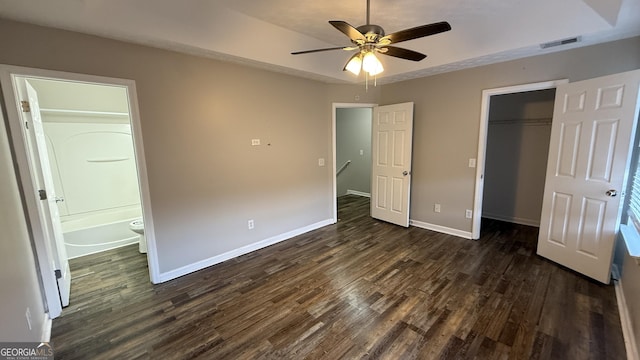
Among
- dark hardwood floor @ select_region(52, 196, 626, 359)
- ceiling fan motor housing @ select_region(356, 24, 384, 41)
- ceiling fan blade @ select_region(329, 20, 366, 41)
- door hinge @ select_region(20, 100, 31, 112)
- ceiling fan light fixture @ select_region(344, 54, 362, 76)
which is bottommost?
dark hardwood floor @ select_region(52, 196, 626, 359)

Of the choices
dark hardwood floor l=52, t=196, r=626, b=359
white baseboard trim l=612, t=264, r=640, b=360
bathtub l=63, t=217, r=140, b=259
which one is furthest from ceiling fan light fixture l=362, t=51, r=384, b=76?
bathtub l=63, t=217, r=140, b=259

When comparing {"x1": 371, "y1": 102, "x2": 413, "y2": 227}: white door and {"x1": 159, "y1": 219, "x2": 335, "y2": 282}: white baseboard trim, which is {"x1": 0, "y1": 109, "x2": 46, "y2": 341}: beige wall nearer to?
{"x1": 159, "y1": 219, "x2": 335, "y2": 282}: white baseboard trim

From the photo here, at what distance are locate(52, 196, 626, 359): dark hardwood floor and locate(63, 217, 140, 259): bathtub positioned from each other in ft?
0.74

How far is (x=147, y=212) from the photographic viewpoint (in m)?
2.66

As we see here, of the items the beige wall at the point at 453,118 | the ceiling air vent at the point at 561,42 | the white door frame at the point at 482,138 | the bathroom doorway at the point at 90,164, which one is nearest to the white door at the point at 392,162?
the beige wall at the point at 453,118

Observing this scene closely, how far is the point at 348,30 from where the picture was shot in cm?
175

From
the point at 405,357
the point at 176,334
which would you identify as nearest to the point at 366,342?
the point at 405,357

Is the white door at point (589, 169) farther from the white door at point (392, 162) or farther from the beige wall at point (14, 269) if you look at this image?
the beige wall at point (14, 269)

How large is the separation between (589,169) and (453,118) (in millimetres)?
1631

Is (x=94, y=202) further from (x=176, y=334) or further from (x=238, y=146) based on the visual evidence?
(x=176, y=334)

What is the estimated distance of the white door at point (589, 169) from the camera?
244 centimetres

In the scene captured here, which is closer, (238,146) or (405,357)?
(405,357)

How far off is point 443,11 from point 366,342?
316 cm

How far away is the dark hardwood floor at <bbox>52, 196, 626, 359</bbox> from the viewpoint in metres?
1.91
